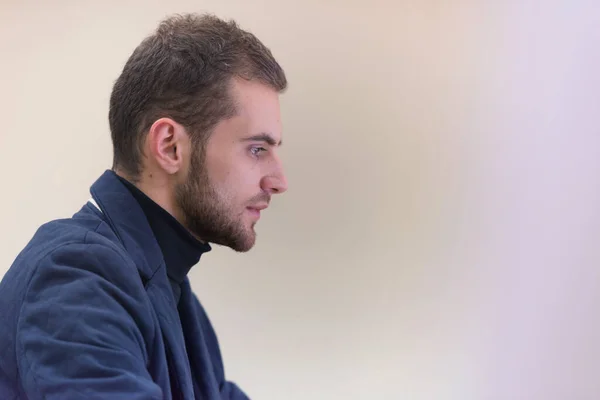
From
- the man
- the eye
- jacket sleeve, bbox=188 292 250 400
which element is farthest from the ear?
jacket sleeve, bbox=188 292 250 400

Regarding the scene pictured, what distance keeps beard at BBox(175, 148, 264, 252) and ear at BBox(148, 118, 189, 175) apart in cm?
2

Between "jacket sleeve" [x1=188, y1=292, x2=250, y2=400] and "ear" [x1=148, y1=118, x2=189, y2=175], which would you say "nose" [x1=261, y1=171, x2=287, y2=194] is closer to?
"ear" [x1=148, y1=118, x2=189, y2=175]

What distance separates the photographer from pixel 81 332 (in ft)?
1.69

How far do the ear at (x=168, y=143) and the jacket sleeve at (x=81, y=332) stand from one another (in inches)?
7.1

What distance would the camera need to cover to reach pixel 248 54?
77 cm

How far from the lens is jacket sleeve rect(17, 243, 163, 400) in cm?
50

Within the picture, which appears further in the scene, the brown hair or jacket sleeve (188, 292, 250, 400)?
jacket sleeve (188, 292, 250, 400)

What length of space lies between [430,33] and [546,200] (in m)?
0.42

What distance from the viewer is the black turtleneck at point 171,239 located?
28.3 inches

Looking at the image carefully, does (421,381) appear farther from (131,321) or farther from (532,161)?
(131,321)

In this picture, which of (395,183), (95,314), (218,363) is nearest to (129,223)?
(95,314)

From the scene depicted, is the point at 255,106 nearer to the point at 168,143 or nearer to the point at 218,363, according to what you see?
the point at 168,143

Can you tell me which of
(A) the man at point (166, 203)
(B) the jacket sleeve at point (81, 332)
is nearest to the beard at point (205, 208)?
(A) the man at point (166, 203)

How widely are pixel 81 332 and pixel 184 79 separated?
0.40m
